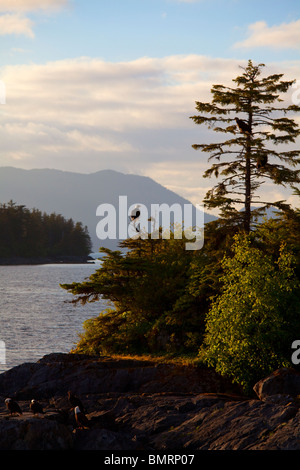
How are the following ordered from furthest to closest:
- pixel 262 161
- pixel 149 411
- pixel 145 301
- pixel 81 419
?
1. pixel 145 301
2. pixel 262 161
3. pixel 149 411
4. pixel 81 419

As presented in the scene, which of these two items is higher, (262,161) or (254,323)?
(262,161)

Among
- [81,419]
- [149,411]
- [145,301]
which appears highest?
[145,301]

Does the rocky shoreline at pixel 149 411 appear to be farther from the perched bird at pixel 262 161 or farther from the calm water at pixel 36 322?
the perched bird at pixel 262 161

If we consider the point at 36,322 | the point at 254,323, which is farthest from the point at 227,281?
the point at 36,322

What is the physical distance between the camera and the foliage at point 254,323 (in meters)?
26.5

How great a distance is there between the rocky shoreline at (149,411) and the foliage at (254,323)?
4.47 feet

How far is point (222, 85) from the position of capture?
113 feet

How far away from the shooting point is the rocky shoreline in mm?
19094

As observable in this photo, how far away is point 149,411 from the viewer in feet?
73.1

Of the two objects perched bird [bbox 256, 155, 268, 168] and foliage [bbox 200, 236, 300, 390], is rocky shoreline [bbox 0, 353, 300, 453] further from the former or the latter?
perched bird [bbox 256, 155, 268, 168]

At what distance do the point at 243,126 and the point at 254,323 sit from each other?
42.3ft

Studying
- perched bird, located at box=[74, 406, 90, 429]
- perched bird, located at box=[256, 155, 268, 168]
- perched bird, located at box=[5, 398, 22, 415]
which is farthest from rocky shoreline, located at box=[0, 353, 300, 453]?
perched bird, located at box=[256, 155, 268, 168]

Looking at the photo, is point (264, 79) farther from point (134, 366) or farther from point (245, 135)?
point (134, 366)

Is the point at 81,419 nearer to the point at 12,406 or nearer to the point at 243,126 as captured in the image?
the point at 12,406
